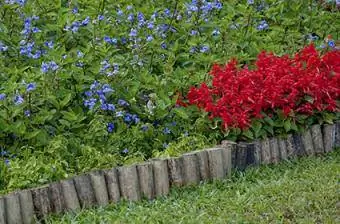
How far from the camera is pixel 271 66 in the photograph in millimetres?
6539

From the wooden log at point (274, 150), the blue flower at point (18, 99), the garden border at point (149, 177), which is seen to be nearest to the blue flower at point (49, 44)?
the blue flower at point (18, 99)

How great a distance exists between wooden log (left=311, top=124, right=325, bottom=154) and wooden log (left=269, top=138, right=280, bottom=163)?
1.21 ft

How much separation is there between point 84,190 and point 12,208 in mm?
500

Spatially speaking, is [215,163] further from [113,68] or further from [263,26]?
[263,26]

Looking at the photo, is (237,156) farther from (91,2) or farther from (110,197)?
(91,2)

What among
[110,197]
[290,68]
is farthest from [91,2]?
[110,197]

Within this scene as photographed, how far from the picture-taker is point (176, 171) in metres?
5.55

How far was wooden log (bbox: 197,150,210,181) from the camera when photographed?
5656 mm

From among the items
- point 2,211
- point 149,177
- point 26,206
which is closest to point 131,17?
point 149,177

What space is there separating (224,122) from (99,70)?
99cm

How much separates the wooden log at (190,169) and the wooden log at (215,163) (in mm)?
109

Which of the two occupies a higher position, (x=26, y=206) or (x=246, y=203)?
(x=26, y=206)

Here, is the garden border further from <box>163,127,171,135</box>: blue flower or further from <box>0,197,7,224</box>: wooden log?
<box>163,127,171,135</box>: blue flower

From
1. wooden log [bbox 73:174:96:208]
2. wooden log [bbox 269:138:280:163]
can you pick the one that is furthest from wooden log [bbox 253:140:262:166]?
wooden log [bbox 73:174:96:208]
